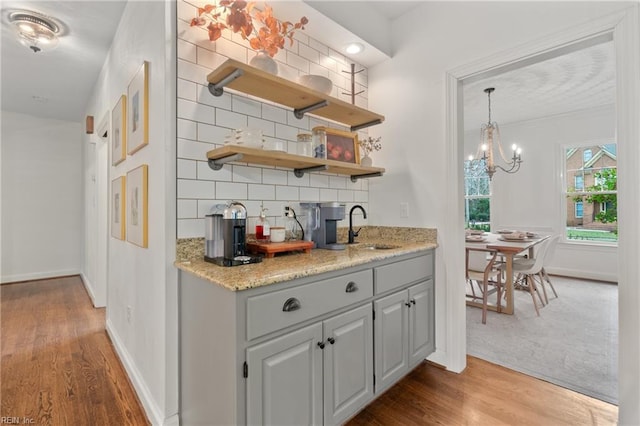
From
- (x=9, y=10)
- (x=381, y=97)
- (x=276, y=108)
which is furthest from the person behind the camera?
(x=381, y=97)

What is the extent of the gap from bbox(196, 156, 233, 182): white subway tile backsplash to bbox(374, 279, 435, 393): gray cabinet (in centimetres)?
114

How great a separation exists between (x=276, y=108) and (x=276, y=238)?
0.91 meters

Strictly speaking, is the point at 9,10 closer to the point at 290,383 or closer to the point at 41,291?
the point at 290,383

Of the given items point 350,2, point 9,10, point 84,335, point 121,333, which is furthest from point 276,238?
point 9,10

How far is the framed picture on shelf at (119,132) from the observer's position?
2.31 metres

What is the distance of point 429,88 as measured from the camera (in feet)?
7.93

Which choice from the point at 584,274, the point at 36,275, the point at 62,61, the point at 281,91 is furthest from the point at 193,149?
the point at 584,274

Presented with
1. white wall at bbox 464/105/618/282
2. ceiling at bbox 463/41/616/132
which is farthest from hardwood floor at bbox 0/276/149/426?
white wall at bbox 464/105/618/282

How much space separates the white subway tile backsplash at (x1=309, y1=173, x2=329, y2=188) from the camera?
94.2 inches

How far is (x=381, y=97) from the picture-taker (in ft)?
9.05

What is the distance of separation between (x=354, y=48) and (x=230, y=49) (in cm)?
108

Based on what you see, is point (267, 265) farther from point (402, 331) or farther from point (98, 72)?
point (98, 72)

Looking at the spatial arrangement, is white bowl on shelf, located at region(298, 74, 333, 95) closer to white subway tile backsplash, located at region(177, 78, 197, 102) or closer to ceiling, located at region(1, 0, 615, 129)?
ceiling, located at region(1, 0, 615, 129)

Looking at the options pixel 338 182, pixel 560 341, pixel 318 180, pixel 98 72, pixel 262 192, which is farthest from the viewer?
pixel 98 72
